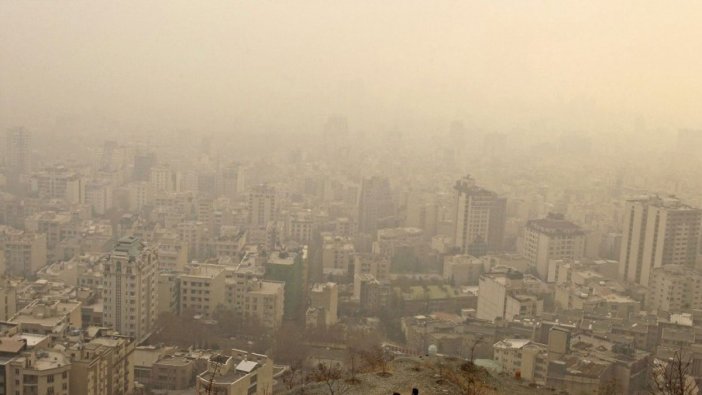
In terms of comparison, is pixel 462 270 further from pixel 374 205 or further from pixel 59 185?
pixel 59 185

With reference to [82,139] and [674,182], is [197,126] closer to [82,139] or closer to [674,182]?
[82,139]

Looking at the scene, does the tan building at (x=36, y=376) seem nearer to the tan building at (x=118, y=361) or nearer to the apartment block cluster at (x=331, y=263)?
the apartment block cluster at (x=331, y=263)

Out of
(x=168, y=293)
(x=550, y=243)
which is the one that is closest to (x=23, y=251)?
(x=168, y=293)

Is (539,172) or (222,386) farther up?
(539,172)

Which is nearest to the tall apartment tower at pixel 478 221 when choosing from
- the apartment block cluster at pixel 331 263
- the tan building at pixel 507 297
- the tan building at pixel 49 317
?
the apartment block cluster at pixel 331 263

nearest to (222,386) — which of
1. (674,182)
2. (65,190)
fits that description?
(674,182)

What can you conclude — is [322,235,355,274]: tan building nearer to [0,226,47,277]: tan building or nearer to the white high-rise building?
the white high-rise building
